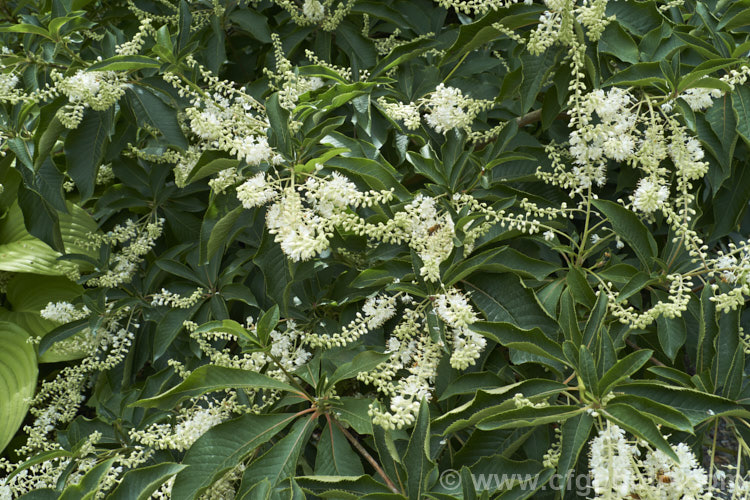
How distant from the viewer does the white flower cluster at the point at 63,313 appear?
2.26 m

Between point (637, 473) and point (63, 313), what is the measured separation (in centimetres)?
202

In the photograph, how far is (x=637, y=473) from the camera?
1.21 metres

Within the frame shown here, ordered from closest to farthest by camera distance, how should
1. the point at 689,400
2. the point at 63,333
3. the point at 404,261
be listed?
the point at 689,400 → the point at 404,261 → the point at 63,333

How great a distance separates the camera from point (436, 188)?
1.70 m

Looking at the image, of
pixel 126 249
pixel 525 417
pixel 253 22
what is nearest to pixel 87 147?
pixel 126 249

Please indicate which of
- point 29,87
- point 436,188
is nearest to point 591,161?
point 436,188

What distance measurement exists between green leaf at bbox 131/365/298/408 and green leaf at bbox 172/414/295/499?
0.09 metres

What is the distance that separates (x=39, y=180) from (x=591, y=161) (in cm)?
174

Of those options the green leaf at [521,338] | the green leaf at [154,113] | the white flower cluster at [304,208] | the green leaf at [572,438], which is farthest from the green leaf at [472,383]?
the green leaf at [154,113]

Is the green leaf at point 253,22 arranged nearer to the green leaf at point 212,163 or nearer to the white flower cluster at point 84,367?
the green leaf at point 212,163

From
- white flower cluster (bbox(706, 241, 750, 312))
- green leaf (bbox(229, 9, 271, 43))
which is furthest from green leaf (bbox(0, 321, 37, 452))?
white flower cluster (bbox(706, 241, 750, 312))

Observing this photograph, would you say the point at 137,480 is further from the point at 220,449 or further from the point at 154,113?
the point at 154,113

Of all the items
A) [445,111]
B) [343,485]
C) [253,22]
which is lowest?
[343,485]

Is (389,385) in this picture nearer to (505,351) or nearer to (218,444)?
(218,444)
